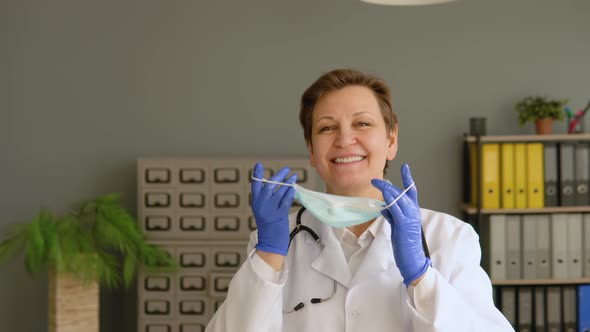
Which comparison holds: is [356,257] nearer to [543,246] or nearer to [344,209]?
[344,209]

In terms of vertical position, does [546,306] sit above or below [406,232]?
below

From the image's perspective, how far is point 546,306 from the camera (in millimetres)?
4555

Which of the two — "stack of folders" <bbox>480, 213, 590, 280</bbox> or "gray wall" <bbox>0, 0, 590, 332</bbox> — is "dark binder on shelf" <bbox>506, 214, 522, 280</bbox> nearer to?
"stack of folders" <bbox>480, 213, 590, 280</bbox>

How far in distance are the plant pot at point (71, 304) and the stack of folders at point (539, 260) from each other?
2.25 meters

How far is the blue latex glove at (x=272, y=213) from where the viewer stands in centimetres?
184

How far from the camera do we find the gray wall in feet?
15.8

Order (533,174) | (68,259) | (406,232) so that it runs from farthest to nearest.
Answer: (533,174)
(68,259)
(406,232)

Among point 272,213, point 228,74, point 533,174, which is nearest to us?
point 272,213

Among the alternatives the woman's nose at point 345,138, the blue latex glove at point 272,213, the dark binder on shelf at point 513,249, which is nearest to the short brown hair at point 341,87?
the woman's nose at point 345,138

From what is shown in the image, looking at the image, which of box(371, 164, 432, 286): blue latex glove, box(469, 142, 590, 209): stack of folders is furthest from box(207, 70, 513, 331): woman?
box(469, 142, 590, 209): stack of folders

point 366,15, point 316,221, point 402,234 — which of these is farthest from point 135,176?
point 402,234

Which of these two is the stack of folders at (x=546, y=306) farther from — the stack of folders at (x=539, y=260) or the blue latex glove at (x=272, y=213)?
the blue latex glove at (x=272, y=213)

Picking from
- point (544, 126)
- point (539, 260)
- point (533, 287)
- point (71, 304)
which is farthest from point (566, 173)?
point (71, 304)

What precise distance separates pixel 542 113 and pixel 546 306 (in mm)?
1147
